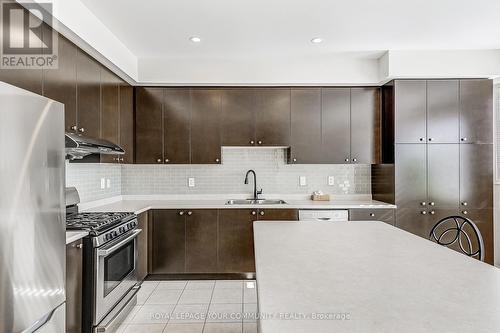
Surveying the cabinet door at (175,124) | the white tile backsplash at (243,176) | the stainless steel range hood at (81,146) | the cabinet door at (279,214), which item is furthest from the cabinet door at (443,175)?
the stainless steel range hood at (81,146)

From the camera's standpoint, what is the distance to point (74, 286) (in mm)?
2082

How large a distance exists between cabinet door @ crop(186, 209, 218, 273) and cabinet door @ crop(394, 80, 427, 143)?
2315 mm

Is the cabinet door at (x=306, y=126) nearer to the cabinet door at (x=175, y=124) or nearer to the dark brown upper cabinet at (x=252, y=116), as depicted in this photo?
the dark brown upper cabinet at (x=252, y=116)

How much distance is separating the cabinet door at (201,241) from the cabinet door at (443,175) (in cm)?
247

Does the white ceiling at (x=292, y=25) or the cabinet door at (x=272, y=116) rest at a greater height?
the white ceiling at (x=292, y=25)

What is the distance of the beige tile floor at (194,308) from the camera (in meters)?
2.62

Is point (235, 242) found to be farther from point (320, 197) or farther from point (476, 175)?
point (476, 175)

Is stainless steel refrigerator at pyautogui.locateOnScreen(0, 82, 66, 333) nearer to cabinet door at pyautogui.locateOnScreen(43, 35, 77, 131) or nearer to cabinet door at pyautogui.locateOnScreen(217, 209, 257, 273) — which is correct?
cabinet door at pyautogui.locateOnScreen(43, 35, 77, 131)

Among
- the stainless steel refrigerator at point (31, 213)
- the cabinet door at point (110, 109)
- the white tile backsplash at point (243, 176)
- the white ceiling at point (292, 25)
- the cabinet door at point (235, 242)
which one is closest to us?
the stainless steel refrigerator at point (31, 213)

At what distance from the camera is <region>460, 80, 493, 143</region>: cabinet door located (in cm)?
360

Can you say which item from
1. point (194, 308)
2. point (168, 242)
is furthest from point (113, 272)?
point (168, 242)

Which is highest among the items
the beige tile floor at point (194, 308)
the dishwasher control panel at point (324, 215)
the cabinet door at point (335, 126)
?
the cabinet door at point (335, 126)

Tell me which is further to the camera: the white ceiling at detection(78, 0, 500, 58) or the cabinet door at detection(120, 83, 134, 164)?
the cabinet door at detection(120, 83, 134, 164)

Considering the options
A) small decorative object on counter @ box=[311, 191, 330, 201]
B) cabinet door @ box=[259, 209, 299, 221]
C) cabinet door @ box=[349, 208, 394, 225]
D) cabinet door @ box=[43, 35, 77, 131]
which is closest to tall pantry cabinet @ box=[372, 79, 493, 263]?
cabinet door @ box=[349, 208, 394, 225]
